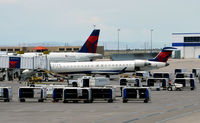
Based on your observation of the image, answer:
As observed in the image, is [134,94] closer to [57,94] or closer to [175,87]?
[57,94]

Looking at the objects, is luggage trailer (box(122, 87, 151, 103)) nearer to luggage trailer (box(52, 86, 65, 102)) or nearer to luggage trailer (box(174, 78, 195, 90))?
luggage trailer (box(52, 86, 65, 102))

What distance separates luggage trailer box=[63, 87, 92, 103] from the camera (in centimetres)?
4738

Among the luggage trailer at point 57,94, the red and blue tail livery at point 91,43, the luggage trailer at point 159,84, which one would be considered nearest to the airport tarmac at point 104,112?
the luggage trailer at point 57,94

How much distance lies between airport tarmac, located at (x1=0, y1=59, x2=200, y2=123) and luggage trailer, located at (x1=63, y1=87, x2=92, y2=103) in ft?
3.69

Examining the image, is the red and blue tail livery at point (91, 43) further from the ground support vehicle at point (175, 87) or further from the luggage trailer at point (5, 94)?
the luggage trailer at point (5, 94)

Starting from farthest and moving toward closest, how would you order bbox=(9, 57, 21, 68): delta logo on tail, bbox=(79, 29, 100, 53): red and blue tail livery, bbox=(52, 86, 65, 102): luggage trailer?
bbox=(79, 29, 100, 53): red and blue tail livery < bbox=(9, 57, 21, 68): delta logo on tail < bbox=(52, 86, 65, 102): luggage trailer

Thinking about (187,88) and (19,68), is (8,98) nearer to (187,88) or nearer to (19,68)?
(187,88)

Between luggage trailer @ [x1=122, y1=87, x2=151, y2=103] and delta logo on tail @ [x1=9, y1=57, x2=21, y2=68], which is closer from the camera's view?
luggage trailer @ [x1=122, y1=87, x2=151, y2=103]

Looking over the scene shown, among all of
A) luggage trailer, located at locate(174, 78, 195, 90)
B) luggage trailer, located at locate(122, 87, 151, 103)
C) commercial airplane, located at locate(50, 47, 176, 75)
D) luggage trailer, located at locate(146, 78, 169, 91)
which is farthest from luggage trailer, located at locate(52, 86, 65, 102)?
commercial airplane, located at locate(50, 47, 176, 75)

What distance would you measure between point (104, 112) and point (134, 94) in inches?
391

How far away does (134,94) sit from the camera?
4794cm

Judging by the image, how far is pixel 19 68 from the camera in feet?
299

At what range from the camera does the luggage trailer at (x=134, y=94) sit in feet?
155

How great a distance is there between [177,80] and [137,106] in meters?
26.1
